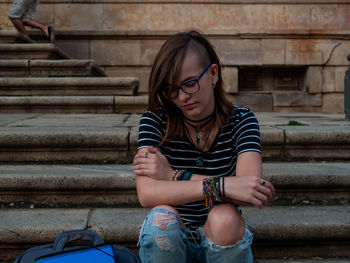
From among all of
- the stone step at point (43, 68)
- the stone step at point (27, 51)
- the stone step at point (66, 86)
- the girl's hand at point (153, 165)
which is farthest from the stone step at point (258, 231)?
the stone step at point (27, 51)

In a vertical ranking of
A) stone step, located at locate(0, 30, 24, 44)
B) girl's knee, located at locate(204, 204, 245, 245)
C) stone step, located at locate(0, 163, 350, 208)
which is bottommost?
stone step, located at locate(0, 163, 350, 208)

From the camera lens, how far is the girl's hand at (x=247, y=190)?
5.05 ft

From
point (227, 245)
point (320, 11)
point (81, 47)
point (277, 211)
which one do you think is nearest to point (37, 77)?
point (81, 47)

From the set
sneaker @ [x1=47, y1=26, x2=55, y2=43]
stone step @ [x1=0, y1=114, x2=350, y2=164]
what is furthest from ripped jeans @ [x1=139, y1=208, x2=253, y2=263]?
sneaker @ [x1=47, y1=26, x2=55, y2=43]

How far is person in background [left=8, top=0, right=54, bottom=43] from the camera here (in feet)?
21.2

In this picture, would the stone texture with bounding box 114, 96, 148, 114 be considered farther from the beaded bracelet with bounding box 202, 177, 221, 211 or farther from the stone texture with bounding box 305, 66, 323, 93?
the stone texture with bounding box 305, 66, 323, 93

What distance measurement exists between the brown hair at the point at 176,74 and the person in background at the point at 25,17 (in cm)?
533

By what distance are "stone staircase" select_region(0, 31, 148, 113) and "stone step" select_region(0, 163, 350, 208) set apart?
8.61ft

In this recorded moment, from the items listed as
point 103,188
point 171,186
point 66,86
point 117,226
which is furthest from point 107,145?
point 66,86

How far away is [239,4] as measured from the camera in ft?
23.7

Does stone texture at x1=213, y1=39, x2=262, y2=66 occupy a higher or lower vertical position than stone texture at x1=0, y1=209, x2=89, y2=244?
higher

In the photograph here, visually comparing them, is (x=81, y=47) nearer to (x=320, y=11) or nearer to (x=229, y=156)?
(x=320, y=11)

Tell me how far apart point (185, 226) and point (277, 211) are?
0.75 meters

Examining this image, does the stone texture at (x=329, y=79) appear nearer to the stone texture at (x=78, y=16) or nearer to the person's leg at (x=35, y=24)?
the stone texture at (x=78, y=16)
